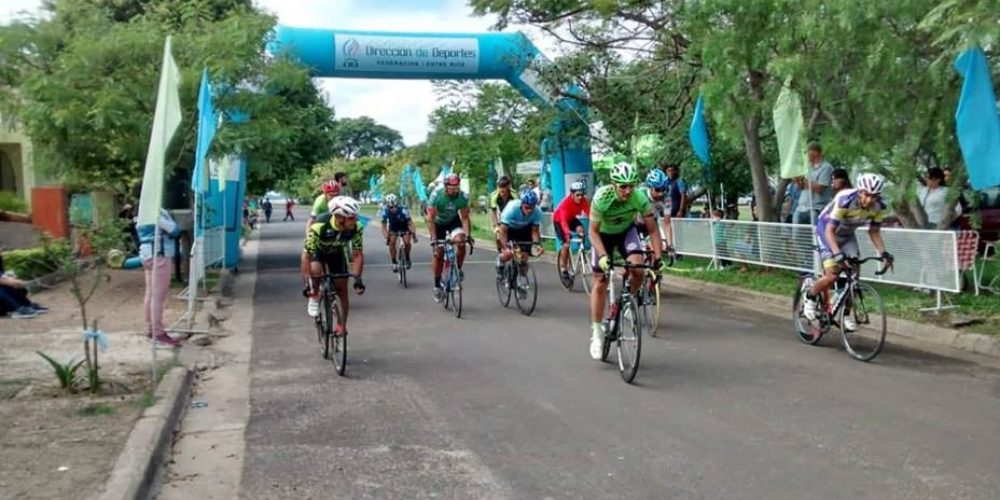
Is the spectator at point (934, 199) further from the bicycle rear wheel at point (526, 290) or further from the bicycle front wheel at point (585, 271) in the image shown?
the bicycle rear wheel at point (526, 290)

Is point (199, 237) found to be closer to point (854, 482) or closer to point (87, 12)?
point (87, 12)

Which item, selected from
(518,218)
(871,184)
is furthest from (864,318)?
(518,218)

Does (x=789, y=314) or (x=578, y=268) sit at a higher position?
(x=578, y=268)

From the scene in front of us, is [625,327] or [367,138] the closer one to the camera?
[625,327]

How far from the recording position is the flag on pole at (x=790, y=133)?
12.9 meters

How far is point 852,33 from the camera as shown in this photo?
410 inches

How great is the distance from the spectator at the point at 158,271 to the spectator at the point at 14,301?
10.6ft

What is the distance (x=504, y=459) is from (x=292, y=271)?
15.3 metres

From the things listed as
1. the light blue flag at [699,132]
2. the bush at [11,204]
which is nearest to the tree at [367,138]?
the bush at [11,204]

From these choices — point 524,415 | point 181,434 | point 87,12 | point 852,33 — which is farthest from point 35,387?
point 87,12

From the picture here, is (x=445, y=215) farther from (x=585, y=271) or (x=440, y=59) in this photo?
(x=440, y=59)

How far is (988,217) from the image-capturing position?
16281mm

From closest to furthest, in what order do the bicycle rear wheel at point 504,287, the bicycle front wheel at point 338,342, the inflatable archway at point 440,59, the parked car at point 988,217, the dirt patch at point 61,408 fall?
the dirt patch at point 61,408, the bicycle front wheel at point 338,342, the bicycle rear wheel at point 504,287, the parked car at point 988,217, the inflatable archway at point 440,59

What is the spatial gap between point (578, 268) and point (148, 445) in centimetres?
1045
